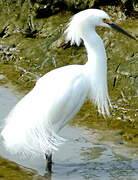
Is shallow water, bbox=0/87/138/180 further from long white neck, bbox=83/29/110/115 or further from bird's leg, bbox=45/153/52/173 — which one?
long white neck, bbox=83/29/110/115

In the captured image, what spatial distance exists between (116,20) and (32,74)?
5.53 feet

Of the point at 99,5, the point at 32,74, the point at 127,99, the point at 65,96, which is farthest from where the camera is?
the point at 99,5

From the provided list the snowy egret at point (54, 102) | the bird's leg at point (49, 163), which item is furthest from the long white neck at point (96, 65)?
the bird's leg at point (49, 163)

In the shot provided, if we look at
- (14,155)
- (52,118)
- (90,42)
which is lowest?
(14,155)

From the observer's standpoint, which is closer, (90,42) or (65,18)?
(90,42)

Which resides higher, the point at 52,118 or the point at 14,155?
the point at 52,118

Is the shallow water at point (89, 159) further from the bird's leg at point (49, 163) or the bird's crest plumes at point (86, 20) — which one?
the bird's crest plumes at point (86, 20)

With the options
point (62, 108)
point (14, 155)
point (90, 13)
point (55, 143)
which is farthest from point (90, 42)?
point (14, 155)

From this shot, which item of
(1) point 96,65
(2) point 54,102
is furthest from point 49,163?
(1) point 96,65

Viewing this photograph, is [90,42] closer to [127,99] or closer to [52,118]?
[52,118]

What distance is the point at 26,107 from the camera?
224 inches

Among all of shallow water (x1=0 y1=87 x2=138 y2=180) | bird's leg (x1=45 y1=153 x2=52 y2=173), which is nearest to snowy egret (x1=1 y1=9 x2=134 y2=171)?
bird's leg (x1=45 y1=153 x2=52 y2=173)

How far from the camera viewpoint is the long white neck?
18.8 feet

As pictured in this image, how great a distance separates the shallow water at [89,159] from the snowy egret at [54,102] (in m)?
0.20
